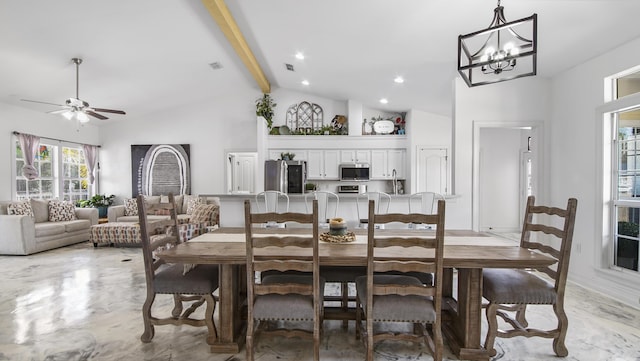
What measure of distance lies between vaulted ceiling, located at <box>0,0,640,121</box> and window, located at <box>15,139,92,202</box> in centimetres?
97

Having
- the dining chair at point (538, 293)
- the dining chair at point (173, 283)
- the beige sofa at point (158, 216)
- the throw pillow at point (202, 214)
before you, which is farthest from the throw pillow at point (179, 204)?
the dining chair at point (538, 293)

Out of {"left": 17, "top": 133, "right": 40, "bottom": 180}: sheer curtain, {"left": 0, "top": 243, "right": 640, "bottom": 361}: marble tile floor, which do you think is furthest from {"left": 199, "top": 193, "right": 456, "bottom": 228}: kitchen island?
{"left": 17, "top": 133, "right": 40, "bottom": 180}: sheer curtain

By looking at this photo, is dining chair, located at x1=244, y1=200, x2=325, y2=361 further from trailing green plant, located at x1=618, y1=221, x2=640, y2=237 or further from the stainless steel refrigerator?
the stainless steel refrigerator

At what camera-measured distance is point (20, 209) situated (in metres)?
5.04

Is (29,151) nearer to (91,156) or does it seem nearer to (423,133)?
(91,156)

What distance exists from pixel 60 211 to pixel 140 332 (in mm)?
4812

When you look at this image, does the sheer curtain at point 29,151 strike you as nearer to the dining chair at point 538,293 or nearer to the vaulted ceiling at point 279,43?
the vaulted ceiling at point 279,43

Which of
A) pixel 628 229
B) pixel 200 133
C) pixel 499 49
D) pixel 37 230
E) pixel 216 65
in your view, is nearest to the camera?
pixel 499 49

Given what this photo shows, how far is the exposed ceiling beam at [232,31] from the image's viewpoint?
11.0ft

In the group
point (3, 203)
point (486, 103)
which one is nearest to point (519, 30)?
point (486, 103)

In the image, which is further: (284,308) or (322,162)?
(322,162)

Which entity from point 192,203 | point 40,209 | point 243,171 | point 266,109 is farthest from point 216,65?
point 40,209

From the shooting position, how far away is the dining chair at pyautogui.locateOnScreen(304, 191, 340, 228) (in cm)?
344

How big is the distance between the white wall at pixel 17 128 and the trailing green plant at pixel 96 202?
1207 mm
